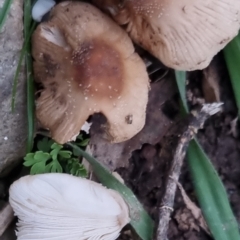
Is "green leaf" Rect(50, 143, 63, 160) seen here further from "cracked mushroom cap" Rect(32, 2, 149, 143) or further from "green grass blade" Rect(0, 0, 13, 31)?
"green grass blade" Rect(0, 0, 13, 31)

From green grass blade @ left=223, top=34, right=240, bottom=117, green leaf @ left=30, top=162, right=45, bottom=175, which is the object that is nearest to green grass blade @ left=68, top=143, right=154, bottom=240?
green leaf @ left=30, top=162, right=45, bottom=175

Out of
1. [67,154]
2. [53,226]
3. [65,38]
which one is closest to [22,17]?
[65,38]

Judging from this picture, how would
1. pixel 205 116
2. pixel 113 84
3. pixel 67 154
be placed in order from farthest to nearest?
pixel 205 116 → pixel 67 154 → pixel 113 84

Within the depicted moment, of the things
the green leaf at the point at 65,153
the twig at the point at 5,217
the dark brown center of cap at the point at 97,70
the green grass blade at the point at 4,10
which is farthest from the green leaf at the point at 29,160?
the green grass blade at the point at 4,10

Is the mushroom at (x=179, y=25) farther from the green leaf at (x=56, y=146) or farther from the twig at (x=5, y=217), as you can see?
the twig at (x=5, y=217)

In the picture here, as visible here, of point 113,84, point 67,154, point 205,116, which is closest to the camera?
point 113,84

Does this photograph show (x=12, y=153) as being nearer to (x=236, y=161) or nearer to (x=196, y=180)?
(x=196, y=180)
